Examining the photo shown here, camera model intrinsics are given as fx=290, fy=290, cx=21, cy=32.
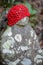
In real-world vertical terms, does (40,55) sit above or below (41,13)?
above

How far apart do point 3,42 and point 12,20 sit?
0.27m

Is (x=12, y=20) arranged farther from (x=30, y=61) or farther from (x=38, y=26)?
(x=38, y=26)

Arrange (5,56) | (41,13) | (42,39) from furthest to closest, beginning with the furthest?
1. (41,13)
2. (42,39)
3. (5,56)

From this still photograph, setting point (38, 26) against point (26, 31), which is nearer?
point (26, 31)

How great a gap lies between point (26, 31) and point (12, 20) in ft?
0.65

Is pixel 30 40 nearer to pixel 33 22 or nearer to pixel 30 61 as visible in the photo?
pixel 30 61

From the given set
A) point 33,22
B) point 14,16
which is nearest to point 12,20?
point 14,16

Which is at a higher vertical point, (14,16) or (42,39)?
(14,16)

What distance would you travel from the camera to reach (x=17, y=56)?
3.11 meters

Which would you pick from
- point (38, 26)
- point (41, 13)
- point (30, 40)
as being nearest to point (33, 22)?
point (38, 26)

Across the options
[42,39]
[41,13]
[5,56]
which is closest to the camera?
[5,56]

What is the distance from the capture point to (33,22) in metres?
4.48

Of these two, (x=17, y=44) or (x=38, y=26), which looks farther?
(x=38, y=26)

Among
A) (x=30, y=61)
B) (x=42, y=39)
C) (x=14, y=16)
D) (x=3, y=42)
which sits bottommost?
(x=42, y=39)
